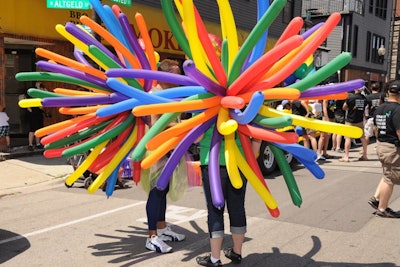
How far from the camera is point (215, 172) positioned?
10.6 ft

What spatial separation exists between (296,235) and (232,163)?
2.10 meters

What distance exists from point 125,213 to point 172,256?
1769 millimetres

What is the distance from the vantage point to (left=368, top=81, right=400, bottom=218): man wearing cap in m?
5.36

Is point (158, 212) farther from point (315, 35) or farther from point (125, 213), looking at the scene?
point (315, 35)

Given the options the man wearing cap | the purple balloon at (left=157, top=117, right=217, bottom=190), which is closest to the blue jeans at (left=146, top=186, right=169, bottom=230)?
Result: the purple balloon at (left=157, top=117, right=217, bottom=190)

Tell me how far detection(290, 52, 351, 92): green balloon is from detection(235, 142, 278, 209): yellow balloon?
69 cm

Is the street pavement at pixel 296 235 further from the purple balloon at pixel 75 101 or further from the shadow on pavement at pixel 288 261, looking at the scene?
the purple balloon at pixel 75 101

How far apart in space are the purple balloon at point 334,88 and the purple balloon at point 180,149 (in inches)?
28.6

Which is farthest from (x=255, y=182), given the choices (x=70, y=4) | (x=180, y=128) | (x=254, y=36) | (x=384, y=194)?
(x=70, y=4)

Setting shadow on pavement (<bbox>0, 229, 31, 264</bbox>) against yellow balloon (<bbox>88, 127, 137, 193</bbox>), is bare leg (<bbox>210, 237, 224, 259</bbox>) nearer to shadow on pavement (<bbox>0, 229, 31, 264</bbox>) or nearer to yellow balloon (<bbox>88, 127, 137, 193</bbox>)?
yellow balloon (<bbox>88, 127, 137, 193</bbox>)

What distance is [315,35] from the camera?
304cm

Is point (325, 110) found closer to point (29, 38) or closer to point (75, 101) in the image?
point (29, 38)

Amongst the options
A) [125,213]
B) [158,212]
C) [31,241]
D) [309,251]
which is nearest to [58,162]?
[125,213]

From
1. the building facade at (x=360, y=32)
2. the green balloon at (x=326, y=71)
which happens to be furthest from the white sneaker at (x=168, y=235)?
the building facade at (x=360, y=32)
